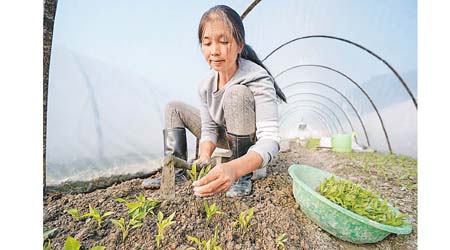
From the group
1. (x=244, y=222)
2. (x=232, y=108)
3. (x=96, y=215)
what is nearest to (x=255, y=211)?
(x=244, y=222)

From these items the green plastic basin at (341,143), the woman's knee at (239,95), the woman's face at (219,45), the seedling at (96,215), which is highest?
the woman's face at (219,45)

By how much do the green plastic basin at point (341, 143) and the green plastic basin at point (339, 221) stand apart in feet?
0.62

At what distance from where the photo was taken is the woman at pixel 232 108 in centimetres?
92

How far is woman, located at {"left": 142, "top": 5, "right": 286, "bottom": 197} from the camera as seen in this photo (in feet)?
3.01

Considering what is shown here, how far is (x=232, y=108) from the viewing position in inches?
37.0

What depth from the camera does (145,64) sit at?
39.0 inches

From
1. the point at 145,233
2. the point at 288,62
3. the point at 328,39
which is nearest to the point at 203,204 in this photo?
the point at 145,233

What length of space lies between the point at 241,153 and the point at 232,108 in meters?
0.12

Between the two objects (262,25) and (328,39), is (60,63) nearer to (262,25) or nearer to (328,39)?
(262,25)

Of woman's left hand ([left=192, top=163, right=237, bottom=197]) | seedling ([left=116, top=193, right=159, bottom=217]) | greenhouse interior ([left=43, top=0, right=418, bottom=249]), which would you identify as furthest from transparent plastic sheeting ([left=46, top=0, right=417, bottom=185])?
woman's left hand ([left=192, top=163, right=237, bottom=197])

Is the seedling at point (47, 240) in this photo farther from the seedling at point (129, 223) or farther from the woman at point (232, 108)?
the woman at point (232, 108)

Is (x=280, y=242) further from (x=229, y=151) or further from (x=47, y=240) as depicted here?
(x=47, y=240)

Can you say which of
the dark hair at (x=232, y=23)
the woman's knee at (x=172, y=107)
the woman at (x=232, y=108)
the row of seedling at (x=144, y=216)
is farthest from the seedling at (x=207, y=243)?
the dark hair at (x=232, y=23)
